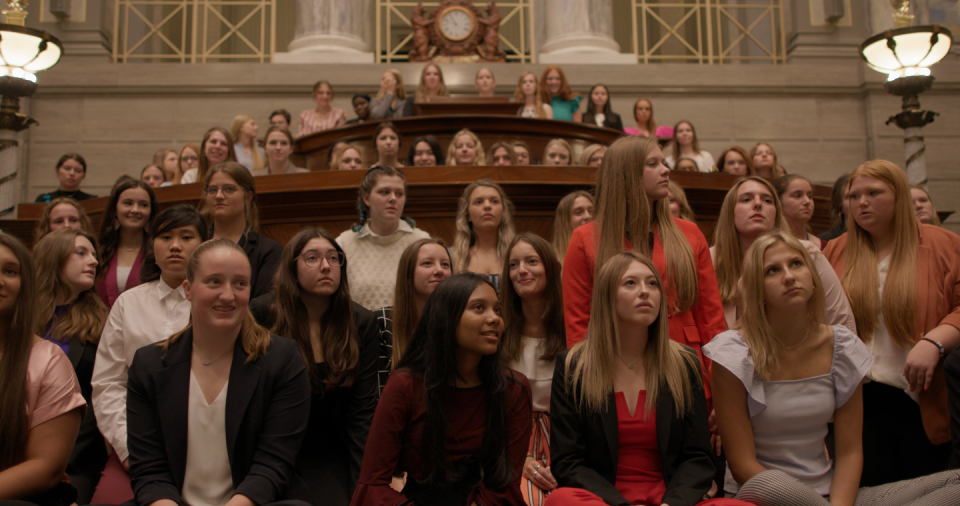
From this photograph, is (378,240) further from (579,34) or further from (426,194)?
(579,34)

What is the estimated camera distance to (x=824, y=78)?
10156 mm

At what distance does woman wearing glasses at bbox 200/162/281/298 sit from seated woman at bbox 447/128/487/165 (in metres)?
2.02

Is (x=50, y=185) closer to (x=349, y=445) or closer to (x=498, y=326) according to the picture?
(x=349, y=445)

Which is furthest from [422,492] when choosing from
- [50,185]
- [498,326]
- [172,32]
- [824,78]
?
[172,32]

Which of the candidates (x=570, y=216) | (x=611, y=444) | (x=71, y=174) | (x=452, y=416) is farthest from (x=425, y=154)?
(x=611, y=444)

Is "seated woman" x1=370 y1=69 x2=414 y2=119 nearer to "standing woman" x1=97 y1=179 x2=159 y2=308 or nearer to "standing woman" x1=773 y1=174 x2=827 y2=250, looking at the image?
"standing woman" x1=97 y1=179 x2=159 y2=308

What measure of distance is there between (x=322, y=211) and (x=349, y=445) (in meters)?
2.32

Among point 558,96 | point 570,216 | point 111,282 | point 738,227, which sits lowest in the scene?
point 111,282

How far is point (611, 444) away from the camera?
2.67m

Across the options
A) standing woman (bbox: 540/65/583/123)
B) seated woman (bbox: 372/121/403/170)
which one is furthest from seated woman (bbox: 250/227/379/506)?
standing woman (bbox: 540/65/583/123)

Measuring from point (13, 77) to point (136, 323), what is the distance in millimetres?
3864

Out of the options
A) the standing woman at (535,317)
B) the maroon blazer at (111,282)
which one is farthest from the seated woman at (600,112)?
the maroon blazer at (111,282)

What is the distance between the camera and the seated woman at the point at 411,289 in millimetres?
3344

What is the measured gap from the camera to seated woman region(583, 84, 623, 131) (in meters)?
8.02
